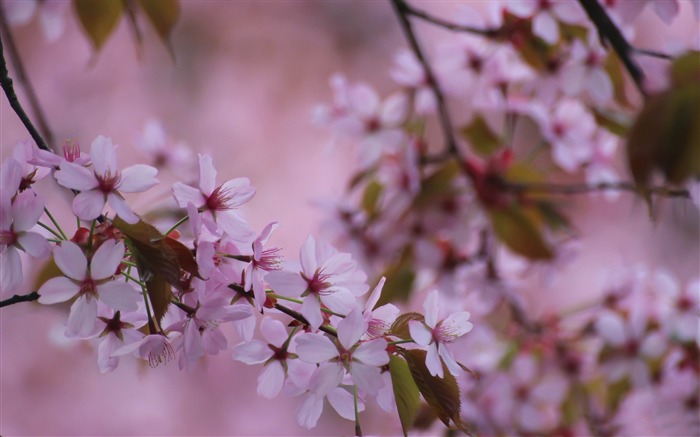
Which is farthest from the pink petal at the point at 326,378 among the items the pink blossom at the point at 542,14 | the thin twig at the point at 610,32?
the pink blossom at the point at 542,14

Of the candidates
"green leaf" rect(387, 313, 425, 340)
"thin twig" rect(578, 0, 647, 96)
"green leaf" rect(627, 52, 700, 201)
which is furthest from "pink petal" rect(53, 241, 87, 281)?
"thin twig" rect(578, 0, 647, 96)

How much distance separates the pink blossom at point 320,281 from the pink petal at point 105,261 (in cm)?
10

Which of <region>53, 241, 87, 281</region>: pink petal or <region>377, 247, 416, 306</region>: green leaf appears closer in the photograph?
<region>53, 241, 87, 281</region>: pink petal

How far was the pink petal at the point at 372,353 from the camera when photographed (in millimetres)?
508

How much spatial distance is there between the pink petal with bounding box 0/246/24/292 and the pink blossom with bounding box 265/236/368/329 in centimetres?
16

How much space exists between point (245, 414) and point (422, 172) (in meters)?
1.73

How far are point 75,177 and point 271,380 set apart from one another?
0.20 metres

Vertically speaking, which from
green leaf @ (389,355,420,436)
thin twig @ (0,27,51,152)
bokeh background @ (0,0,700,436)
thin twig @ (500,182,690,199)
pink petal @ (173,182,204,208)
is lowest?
bokeh background @ (0,0,700,436)

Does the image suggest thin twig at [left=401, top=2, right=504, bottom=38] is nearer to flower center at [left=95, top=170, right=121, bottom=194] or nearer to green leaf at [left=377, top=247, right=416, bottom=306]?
green leaf at [left=377, top=247, right=416, bottom=306]

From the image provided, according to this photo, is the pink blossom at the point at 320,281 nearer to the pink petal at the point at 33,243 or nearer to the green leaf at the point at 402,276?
the pink petal at the point at 33,243

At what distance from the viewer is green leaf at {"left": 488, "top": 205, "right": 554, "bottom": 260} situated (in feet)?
3.56

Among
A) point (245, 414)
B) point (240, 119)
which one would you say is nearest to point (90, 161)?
point (245, 414)

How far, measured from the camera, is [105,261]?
0.48 metres

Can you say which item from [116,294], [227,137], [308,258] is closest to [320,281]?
[308,258]
